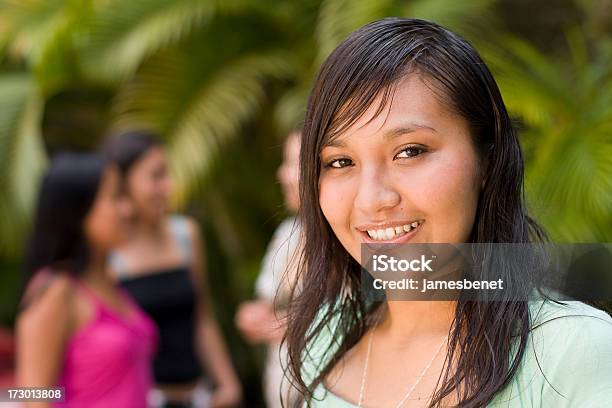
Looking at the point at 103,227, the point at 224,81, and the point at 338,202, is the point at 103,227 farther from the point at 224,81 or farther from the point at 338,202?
the point at 224,81

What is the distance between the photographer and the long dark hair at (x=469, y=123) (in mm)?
1044

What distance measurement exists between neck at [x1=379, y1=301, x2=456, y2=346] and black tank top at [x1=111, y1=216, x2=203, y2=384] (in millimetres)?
1762

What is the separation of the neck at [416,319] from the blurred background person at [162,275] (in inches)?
69.3

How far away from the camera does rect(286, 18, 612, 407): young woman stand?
101 centimetres

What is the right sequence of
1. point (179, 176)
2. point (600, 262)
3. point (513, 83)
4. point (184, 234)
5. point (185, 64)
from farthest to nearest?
point (185, 64), point (179, 176), point (184, 234), point (513, 83), point (600, 262)

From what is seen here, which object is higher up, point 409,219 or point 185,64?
point 185,64

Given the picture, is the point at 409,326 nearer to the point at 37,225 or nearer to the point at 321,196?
the point at 321,196

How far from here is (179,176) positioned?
12.4ft

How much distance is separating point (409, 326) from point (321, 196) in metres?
0.24

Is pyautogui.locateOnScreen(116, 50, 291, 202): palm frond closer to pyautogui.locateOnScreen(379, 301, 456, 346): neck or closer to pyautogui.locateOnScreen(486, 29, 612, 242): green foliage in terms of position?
pyautogui.locateOnScreen(486, 29, 612, 242): green foliage

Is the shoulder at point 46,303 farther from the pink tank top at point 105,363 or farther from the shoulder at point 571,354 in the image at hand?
the shoulder at point 571,354

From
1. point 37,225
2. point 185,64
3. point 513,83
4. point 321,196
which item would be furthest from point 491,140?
point 185,64

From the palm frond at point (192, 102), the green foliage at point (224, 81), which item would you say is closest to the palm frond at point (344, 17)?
the green foliage at point (224, 81)

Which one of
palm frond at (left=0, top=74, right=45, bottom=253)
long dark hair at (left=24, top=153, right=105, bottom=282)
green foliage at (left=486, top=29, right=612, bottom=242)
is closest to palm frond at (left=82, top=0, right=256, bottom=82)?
palm frond at (left=0, top=74, right=45, bottom=253)
